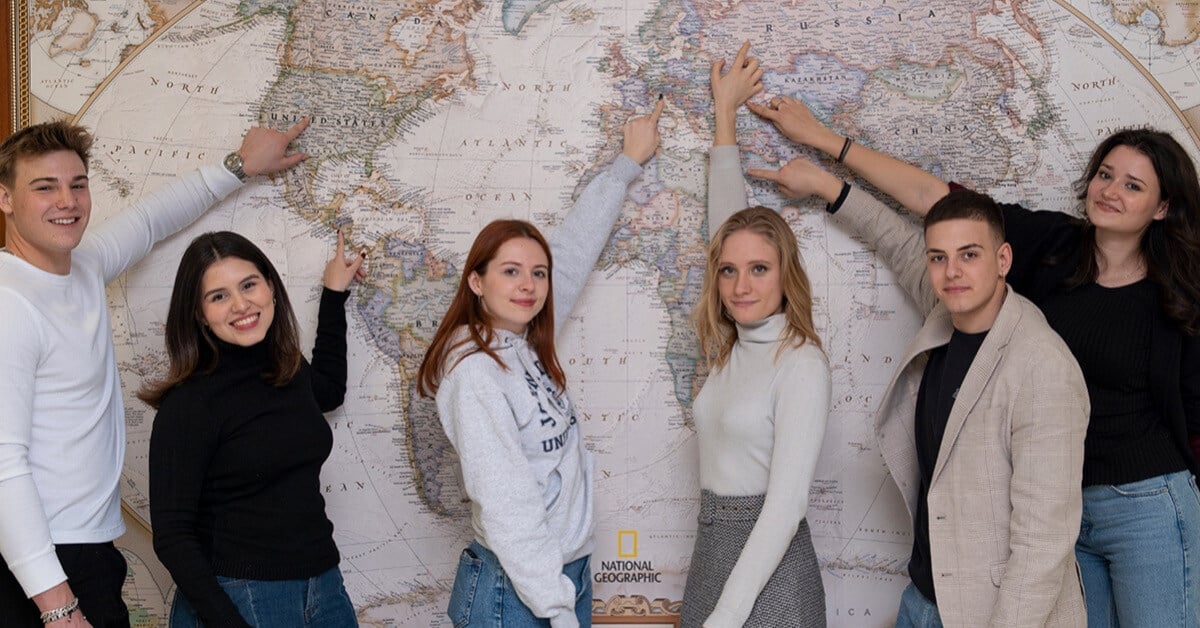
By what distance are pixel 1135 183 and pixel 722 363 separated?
1028 millimetres

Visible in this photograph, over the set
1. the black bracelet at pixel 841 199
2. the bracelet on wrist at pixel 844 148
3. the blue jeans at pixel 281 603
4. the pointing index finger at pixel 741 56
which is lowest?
the blue jeans at pixel 281 603

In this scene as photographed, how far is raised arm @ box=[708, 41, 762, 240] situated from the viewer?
255 centimetres

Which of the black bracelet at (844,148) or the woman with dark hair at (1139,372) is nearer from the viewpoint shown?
the woman with dark hair at (1139,372)

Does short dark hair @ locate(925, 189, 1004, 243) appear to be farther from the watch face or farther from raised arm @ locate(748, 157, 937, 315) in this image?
the watch face

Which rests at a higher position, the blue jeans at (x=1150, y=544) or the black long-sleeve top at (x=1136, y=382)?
the black long-sleeve top at (x=1136, y=382)

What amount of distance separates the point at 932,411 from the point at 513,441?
0.93 m

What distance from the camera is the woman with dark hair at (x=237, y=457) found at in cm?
189

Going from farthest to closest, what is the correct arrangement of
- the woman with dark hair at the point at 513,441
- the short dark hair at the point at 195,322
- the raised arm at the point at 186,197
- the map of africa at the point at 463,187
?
the map of africa at the point at 463,187
the raised arm at the point at 186,197
the short dark hair at the point at 195,322
the woman with dark hair at the point at 513,441

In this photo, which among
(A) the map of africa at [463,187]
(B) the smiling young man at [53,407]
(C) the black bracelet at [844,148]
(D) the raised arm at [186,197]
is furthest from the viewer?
(A) the map of africa at [463,187]

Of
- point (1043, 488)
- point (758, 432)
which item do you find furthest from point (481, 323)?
point (1043, 488)

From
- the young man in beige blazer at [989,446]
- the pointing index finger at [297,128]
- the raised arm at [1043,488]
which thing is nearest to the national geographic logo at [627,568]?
the young man in beige blazer at [989,446]

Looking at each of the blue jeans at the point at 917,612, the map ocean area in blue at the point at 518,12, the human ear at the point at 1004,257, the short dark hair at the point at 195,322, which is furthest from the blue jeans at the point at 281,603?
the human ear at the point at 1004,257

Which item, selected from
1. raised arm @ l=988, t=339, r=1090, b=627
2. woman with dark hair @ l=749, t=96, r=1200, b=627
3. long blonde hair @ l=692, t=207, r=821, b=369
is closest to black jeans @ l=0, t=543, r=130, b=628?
long blonde hair @ l=692, t=207, r=821, b=369

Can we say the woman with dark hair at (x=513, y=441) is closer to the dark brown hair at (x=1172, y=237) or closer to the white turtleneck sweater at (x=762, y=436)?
the white turtleneck sweater at (x=762, y=436)
